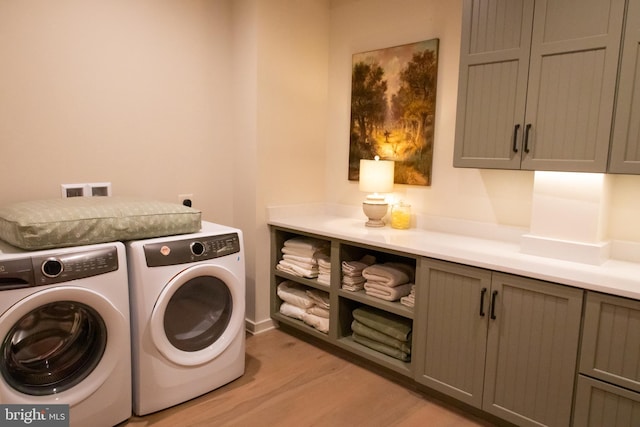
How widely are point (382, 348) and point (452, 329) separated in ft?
1.82

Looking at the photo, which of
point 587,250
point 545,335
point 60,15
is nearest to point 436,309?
point 545,335

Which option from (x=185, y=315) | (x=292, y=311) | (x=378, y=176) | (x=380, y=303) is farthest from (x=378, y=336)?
(x=185, y=315)

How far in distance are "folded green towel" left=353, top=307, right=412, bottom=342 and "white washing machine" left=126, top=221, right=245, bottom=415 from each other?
30.4 inches

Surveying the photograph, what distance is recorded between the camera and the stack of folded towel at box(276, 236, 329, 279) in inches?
120

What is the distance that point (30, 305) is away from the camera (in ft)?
5.80

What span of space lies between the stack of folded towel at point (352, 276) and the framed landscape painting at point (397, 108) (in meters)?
0.72

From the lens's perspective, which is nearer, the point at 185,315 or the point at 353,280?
the point at 185,315

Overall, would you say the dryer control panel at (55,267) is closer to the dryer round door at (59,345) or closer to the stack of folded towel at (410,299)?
the dryer round door at (59,345)

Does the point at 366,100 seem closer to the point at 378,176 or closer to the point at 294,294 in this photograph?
the point at 378,176

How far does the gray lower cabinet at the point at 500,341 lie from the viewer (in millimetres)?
1900

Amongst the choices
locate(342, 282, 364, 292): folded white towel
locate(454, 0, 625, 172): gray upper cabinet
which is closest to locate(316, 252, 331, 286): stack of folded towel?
locate(342, 282, 364, 292): folded white towel

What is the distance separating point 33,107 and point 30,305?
1207 mm

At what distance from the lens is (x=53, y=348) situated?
199 centimetres

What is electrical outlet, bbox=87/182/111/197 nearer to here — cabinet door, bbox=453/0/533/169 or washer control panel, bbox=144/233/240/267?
washer control panel, bbox=144/233/240/267
